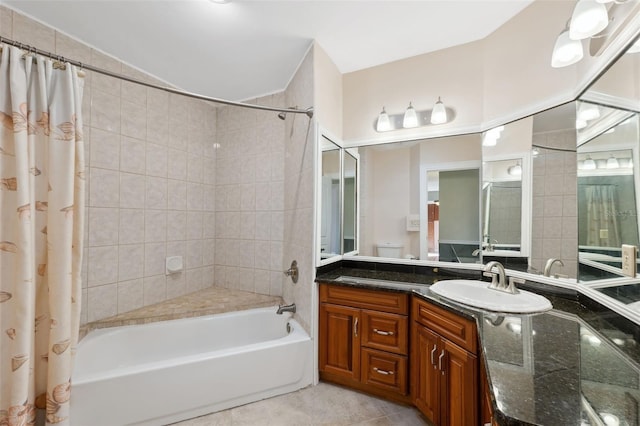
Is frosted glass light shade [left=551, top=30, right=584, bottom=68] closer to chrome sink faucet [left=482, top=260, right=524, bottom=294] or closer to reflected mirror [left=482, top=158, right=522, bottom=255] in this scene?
reflected mirror [left=482, top=158, right=522, bottom=255]

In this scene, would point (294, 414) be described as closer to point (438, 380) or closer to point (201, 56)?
point (438, 380)

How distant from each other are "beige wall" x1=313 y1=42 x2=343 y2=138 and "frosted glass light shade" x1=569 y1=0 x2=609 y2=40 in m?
1.44

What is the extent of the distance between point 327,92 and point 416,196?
1.11 m

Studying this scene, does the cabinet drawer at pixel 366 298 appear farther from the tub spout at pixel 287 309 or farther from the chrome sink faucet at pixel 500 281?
the chrome sink faucet at pixel 500 281

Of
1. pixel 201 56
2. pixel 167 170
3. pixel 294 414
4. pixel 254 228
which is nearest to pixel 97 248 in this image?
pixel 167 170

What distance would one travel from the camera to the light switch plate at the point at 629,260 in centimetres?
104

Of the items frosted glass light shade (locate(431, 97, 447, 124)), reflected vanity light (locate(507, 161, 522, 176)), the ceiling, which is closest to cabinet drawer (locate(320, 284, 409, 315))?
reflected vanity light (locate(507, 161, 522, 176))

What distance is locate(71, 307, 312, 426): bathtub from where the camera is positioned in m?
1.45

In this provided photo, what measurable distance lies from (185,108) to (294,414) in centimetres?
Answer: 274

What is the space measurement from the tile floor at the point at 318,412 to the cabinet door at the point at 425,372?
0.16 meters

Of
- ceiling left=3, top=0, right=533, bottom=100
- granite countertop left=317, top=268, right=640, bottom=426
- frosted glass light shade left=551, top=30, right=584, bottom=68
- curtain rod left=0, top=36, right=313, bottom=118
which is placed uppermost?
ceiling left=3, top=0, right=533, bottom=100

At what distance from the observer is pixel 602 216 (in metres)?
1.24

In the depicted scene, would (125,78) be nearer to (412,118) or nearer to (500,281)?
(412,118)

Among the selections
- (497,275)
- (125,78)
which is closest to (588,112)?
(497,275)
